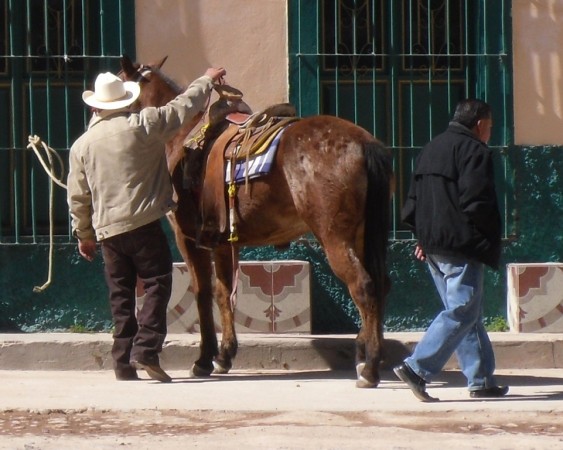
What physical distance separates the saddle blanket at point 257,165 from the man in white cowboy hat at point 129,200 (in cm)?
45

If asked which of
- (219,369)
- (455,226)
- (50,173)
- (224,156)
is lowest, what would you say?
(219,369)

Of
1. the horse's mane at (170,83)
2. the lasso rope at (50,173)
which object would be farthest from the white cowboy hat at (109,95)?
the lasso rope at (50,173)

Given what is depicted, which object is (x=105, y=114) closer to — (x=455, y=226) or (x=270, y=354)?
(x=270, y=354)

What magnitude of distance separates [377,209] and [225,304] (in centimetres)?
151

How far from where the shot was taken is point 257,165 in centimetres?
966

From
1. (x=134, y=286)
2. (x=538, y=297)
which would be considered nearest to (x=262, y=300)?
(x=134, y=286)

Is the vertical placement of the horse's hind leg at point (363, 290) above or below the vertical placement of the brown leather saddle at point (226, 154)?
below

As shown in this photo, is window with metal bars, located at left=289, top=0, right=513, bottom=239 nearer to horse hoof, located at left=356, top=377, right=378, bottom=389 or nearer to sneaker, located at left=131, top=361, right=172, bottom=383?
horse hoof, located at left=356, top=377, right=378, bottom=389

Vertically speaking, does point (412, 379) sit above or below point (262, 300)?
below

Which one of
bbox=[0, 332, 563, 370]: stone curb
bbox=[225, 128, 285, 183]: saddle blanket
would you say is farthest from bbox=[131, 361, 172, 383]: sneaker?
bbox=[225, 128, 285, 183]: saddle blanket

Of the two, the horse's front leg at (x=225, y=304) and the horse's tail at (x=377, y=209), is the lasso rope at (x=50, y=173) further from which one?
the horse's tail at (x=377, y=209)

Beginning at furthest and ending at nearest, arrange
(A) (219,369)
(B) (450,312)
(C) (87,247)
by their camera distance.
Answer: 1. (A) (219,369)
2. (C) (87,247)
3. (B) (450,312)

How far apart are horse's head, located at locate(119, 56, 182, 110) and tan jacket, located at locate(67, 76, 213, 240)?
459mm

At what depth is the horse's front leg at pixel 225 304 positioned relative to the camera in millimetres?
10242
